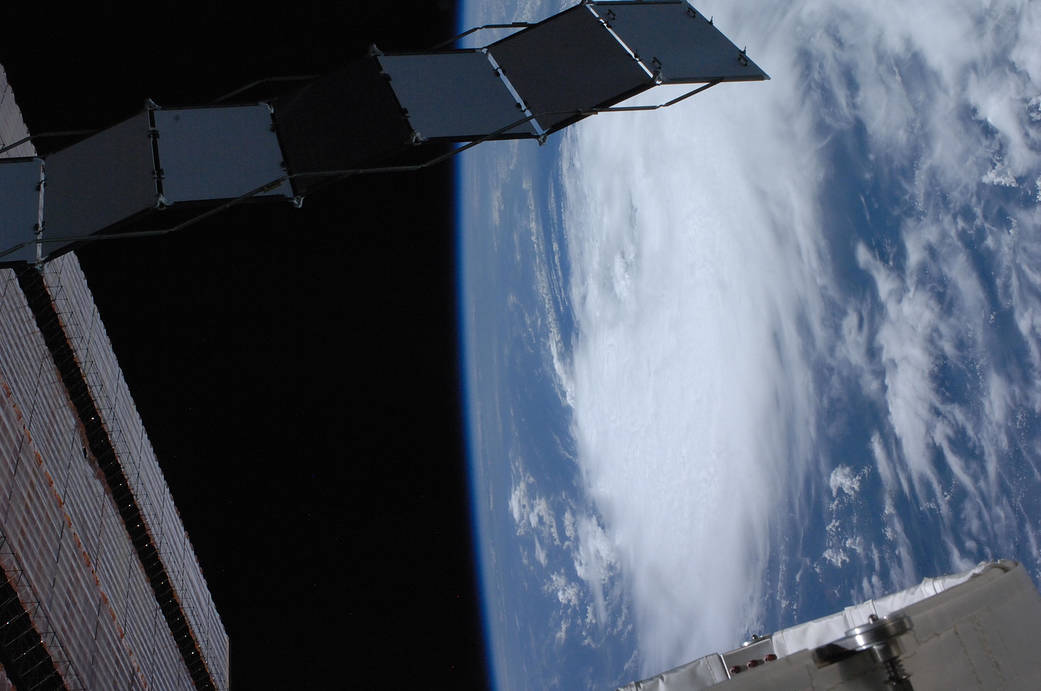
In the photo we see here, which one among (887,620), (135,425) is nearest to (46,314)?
(135,425)

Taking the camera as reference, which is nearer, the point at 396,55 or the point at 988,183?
the point at 396,55

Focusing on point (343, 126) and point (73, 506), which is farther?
point (73, 506)

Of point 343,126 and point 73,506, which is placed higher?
point 73,506

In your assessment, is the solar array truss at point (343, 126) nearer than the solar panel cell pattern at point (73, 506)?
Yes

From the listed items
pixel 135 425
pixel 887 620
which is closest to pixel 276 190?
pixel 887 620

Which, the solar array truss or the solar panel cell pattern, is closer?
the solar array truss

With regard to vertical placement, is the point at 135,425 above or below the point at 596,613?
above

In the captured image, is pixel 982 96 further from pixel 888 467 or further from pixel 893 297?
pixel 888 467

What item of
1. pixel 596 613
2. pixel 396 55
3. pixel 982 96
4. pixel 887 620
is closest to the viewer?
pixel 887 620

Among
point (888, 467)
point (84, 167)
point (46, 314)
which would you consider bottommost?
point (888, 467)

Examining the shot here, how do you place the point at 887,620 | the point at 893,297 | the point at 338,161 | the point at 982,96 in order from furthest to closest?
the point at 893,297
the point at 982,96
the point at 338,161
the point at 887,620
